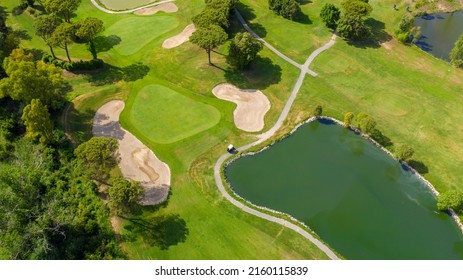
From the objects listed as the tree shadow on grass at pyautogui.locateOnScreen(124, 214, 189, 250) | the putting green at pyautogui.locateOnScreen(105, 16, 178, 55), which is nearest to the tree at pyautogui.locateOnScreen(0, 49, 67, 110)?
the putting green at pyautogui.locateOnScreen(105, 16, 178, 55)

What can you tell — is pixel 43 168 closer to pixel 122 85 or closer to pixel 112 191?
pixel 112 191

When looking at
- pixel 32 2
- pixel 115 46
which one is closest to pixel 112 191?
pixel 115 46

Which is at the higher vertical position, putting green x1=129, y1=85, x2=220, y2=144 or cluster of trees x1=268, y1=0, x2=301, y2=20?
cluster of trees x1=268, y1=0, x2=301, y2=20

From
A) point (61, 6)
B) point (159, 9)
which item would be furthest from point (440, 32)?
point (61, 6)

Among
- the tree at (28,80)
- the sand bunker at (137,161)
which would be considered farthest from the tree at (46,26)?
the sand bunker at (137,161)

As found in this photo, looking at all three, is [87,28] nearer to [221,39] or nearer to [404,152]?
[221,39]

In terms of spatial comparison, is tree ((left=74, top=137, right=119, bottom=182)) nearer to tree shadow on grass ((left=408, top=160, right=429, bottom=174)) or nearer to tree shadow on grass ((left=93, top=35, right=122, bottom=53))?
tree shadow on grass ((left=93, top=35, right=122, bottom=53))

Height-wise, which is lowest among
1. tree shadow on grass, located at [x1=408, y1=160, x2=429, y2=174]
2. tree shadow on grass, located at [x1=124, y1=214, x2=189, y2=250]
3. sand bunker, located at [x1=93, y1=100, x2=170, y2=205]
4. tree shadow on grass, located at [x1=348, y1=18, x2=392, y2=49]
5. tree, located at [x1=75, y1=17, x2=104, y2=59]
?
tree shadow on grass, located at [x1=124, y1=214, x2=189, y2=250]

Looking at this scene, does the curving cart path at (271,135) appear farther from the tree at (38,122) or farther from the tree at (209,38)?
the tree at (38,122)
